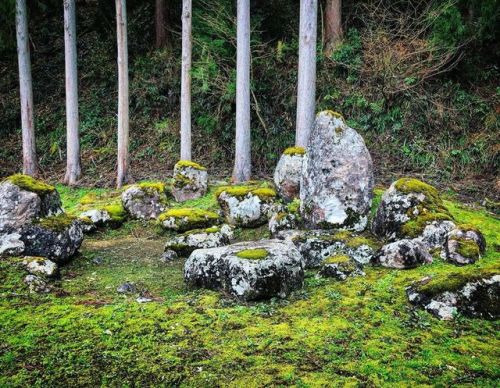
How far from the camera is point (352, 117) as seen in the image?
15.2 meters

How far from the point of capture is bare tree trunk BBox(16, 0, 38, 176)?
16281mm

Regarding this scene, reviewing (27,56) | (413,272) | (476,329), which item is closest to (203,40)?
(27,56)

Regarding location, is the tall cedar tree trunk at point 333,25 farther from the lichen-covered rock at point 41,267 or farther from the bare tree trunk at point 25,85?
the lichen-covered rock at point 41,267

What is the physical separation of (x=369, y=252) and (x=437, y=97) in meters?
9.16

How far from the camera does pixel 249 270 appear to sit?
590cm

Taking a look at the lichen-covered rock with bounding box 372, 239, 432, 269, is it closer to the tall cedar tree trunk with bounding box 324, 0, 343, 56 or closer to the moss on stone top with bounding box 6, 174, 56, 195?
the moss on stone top with bounding box 6, 174, 56, 195

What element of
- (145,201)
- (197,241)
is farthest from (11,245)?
(145,201)

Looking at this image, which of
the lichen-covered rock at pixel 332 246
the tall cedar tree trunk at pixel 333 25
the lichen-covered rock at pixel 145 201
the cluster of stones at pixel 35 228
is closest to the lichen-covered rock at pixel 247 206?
the lichen-covered rock at pixel 145 201

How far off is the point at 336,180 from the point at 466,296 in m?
3.81

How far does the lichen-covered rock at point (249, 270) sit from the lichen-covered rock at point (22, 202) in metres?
3.09

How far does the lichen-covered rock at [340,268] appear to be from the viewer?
6645 millimetres

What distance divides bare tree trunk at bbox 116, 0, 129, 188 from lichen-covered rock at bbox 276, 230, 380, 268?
9155mm

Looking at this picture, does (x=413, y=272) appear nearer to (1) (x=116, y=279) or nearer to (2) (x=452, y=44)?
(1) (x=116, y=279)

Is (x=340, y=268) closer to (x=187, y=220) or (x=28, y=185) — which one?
(x=187, y=220)
